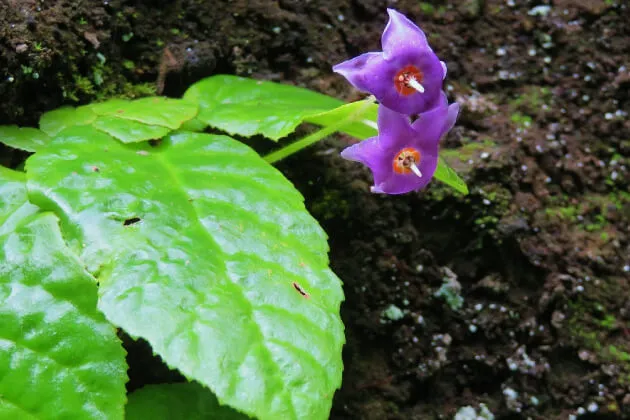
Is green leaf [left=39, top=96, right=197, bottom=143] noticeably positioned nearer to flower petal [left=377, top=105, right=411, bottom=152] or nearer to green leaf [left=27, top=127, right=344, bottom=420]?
green leaf [left=27, top=127, right=344, bottom=420]

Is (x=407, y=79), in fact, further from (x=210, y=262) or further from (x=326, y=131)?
(x=210, y=262)

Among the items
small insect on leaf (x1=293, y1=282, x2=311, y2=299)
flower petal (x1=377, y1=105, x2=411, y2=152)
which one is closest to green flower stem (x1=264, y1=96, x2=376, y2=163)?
flower petal (x1=377, y1=105, x2=411, y2=152)

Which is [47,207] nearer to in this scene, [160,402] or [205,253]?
[205,253]

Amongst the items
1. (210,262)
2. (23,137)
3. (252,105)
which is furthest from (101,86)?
(210,262)

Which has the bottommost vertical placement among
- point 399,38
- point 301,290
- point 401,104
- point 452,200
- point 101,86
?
point 452,200

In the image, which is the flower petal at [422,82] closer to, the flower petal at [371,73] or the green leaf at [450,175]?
the flower petal at [371,73]

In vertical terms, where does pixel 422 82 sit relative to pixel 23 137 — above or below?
above

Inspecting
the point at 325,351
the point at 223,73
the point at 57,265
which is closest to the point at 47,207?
the point at 57,265
